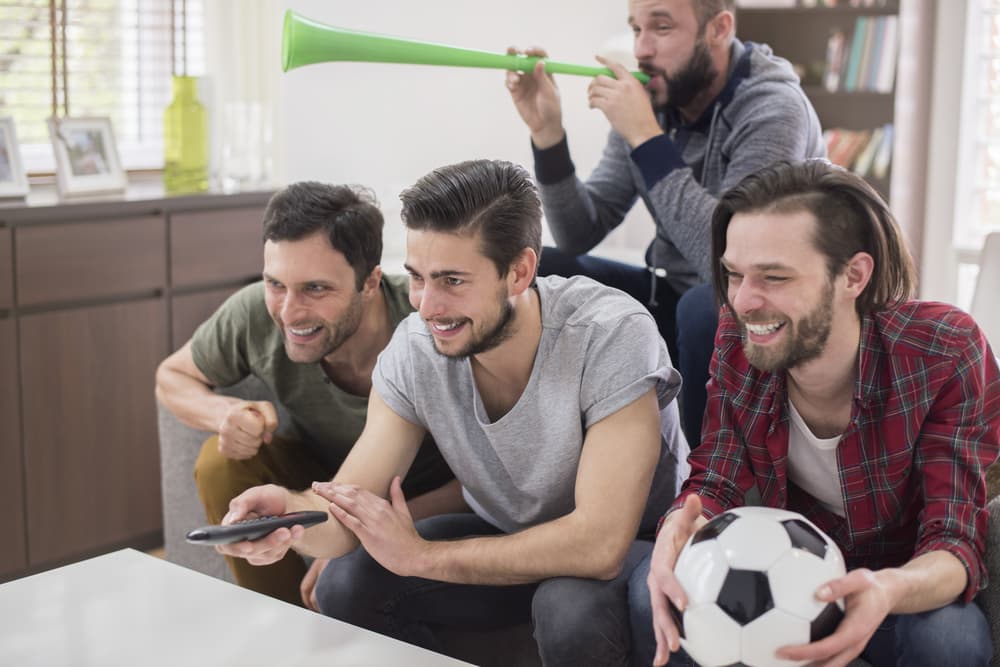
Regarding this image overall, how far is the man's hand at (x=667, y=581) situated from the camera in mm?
1518

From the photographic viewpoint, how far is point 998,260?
243 centimetres

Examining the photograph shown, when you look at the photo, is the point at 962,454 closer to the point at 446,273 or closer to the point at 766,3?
the point at 446,273

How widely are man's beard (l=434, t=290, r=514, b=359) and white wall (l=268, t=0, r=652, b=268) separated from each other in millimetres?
1948

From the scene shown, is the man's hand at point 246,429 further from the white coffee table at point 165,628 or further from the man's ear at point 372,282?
the white coffee table at point 165,628

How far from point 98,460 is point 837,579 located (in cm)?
225

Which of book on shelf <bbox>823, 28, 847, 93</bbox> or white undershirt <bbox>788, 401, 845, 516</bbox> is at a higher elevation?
book on shelf <bbox>823, 28, 847, 93</bbox>

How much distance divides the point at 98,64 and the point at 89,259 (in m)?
0.86

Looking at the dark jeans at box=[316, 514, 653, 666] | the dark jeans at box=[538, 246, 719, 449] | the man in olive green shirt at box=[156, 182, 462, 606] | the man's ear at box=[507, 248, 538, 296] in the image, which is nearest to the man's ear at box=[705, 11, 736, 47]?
the dark jeans at box=[538, 246, 719, 449]

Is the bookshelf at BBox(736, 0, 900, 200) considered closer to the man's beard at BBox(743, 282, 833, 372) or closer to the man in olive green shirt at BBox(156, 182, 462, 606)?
the man in olive green shirt at BBox(156, 182, 462, 606)

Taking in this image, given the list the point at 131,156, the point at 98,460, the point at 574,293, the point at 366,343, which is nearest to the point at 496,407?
the point at 574,293

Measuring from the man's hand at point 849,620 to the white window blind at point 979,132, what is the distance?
3.21 meters

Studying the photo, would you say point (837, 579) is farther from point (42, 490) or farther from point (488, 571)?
point (42, 490)

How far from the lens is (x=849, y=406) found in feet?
5.74

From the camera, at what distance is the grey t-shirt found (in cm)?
186
